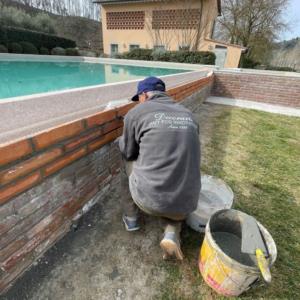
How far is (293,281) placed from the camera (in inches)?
65.6

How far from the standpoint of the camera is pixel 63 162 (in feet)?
5.41

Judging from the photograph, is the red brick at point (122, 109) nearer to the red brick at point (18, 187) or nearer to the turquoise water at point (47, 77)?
the red brick at point (18, 187)

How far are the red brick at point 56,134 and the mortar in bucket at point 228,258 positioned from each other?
126 centimetres

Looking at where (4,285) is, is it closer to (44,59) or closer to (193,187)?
(193,187)

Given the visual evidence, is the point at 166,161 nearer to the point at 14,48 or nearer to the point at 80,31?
the point at 14,48

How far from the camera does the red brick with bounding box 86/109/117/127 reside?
1.85 m

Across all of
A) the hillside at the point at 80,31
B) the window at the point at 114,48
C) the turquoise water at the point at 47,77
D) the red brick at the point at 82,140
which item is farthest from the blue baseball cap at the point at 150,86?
the hillside at the point at 80,31

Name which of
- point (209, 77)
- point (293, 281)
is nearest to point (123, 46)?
point (209, 77)

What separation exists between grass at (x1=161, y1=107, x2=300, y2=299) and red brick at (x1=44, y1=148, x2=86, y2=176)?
3.74ft

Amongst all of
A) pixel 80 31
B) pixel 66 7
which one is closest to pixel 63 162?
pixel 80 31

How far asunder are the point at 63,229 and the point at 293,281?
194 centimetres

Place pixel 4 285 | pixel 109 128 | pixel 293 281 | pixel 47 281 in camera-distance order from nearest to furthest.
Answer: pixel 4 285, pixel 47 281, pixel 293 281, pixel 109 128

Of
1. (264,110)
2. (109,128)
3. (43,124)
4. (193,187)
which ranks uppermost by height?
(43,124)

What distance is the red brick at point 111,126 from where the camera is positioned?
6.88ft
